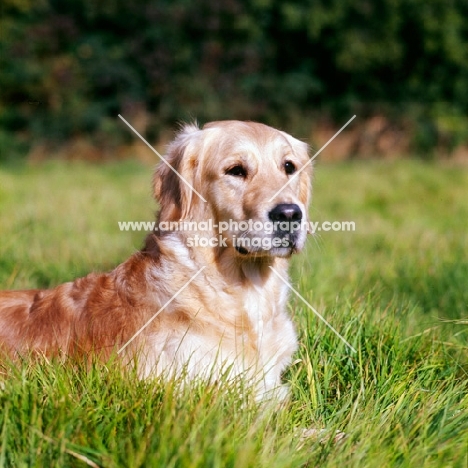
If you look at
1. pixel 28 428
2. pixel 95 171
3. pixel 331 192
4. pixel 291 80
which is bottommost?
pixel 28 428

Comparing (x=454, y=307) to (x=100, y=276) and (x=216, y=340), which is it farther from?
(x=100, y=276)

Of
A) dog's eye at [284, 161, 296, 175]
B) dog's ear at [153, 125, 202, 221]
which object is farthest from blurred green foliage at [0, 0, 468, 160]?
dog's eye at [284, 161, 296, 175]

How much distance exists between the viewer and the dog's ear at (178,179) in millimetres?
3371

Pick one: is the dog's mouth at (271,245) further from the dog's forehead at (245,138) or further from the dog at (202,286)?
the dog's forehead at (245,138)

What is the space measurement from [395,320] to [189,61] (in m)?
19.3

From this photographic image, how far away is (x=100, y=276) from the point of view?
10.7ft

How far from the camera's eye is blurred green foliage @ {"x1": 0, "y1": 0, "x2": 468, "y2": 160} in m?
20.8

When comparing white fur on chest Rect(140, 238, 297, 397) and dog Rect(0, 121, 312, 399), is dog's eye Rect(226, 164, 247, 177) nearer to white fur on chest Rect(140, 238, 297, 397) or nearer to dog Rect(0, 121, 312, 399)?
dog Rect(0, 121, 312, 399)

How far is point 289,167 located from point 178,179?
0.57 m

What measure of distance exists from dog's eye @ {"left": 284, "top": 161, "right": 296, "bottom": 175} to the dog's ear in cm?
44

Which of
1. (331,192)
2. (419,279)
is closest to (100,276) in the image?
(419,279)

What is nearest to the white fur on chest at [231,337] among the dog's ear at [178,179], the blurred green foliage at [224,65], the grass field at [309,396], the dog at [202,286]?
the dog at [202,286]

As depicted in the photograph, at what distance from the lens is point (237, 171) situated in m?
3.38

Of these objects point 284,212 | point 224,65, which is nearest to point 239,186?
point 284,212
